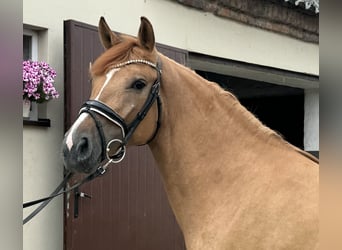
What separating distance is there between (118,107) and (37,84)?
1.48 metres

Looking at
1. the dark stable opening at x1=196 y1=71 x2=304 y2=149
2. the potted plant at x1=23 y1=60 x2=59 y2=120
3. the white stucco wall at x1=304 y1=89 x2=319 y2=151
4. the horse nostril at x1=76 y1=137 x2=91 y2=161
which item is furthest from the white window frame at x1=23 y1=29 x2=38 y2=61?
the dark stable opening at x1=196 y1=71 x2=304 y2=149

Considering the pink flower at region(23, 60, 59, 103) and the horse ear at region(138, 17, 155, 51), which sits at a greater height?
the horse ear at region(138, 17, 155, 51)

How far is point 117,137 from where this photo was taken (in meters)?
2.37

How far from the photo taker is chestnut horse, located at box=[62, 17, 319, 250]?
214 centimetres

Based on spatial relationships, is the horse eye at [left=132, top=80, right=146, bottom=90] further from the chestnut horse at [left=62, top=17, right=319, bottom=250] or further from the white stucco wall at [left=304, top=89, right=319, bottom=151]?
the white stucco wall at [left=304, top=89, right=319, bottom=151]

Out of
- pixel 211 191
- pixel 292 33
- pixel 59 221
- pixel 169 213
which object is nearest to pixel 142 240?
pixel 169 213

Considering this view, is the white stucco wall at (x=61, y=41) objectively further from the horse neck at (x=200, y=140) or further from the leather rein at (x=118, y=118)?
the horse neck at (x=200, y=140)

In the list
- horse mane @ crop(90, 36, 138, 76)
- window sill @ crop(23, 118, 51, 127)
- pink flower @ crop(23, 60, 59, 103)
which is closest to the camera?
horse mane @ crop(90, 36, 138, 76)

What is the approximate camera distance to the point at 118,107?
7.67 ft

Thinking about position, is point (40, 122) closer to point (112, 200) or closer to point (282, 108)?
point (112, 200)

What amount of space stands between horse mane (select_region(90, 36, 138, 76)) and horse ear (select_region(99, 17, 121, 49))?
0.12 m

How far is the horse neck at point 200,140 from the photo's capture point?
7.75 feet

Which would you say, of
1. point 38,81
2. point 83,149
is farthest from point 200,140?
point 38,81

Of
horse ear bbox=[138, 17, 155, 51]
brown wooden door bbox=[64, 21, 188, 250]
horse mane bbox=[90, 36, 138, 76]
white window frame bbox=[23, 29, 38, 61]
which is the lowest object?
→ brown wooden door bbox=[64, 21, 188, 250]
